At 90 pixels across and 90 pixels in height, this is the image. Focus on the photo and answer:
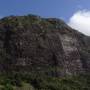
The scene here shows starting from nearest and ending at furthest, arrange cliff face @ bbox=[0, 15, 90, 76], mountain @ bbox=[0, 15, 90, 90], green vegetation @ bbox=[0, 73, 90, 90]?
1. green vegetation @ bbox=[0, 73, 90, 90]
2. mountain @ bbox=[0, 15, 90, 90]
3. cliff face @ bbox=[0, 15, 90, 76]

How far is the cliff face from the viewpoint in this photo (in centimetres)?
11306

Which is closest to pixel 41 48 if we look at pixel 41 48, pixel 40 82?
pixel 41 48

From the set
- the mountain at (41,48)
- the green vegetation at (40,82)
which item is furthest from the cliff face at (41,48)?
the green vegetation at (40,82)

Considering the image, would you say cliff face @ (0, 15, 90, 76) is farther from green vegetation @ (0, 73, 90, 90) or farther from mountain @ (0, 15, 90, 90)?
green vegetation @ (0, 73, 90, 90)

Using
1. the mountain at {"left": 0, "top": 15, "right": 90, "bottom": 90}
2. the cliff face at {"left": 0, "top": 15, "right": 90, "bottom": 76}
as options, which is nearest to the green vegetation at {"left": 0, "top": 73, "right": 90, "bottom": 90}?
the mountain at {"left": 0, "top": 15, "right": 90, "bottom": 90}

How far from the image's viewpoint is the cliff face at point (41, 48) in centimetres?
11306

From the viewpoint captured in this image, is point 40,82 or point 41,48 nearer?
point 40,82

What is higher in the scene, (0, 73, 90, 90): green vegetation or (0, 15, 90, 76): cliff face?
(0, 15, 90, 76): cliff face

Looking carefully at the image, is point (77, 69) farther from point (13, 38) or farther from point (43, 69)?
point (13, 38)

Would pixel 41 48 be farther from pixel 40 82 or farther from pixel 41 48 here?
pixel 40 82

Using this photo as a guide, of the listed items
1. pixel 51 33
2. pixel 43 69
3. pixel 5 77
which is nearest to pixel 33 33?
pixel 51 33

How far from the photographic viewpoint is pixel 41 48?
118438 millimetres

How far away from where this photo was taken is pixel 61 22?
134m

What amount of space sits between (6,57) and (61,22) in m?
30.6
